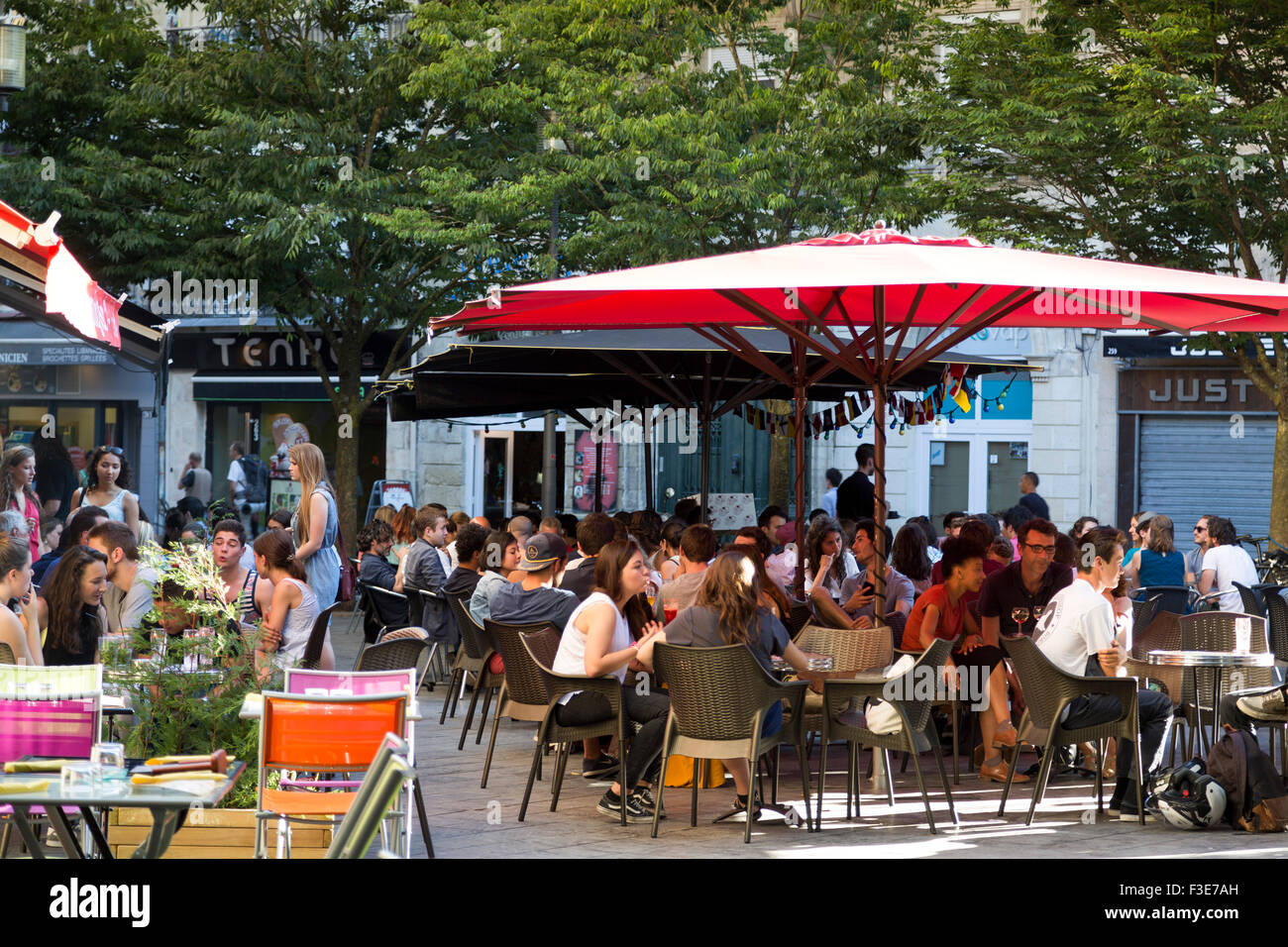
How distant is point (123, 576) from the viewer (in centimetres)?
827

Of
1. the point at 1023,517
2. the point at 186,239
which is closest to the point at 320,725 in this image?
the point at 1023,517

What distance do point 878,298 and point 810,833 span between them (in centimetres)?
299

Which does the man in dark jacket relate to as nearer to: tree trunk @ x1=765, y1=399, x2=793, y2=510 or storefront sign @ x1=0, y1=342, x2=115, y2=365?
tree trunk @ x1=765, y1=399, x2=793, y2=510

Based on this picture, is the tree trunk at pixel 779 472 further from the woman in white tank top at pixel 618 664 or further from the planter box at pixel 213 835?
the planter box at pixel 213 835

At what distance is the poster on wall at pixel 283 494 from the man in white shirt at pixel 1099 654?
14.5m

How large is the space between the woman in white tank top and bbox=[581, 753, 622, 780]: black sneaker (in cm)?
74

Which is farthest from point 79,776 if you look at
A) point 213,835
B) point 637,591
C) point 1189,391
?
point 1189,391

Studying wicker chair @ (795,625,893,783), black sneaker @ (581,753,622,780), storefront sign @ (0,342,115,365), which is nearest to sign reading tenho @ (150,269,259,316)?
storefront sign @ (0,342,115,365)

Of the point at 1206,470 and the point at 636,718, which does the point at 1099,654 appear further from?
the point at 1206,470

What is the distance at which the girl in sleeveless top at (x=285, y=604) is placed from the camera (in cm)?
770

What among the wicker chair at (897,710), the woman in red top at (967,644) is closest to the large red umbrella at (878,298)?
the woman in red top at (967,644)

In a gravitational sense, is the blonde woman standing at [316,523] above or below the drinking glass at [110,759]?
above

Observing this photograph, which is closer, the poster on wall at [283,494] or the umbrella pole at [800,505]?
the umbrella pole at [800,505]
